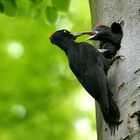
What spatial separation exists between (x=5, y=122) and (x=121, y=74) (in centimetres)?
417

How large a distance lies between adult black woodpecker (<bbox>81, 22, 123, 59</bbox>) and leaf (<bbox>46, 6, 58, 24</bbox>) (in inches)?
21.7

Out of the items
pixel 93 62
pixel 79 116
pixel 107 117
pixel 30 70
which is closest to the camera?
pixel 107 117

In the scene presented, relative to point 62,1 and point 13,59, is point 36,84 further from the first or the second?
point 62,1

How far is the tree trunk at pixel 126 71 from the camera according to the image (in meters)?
2.69

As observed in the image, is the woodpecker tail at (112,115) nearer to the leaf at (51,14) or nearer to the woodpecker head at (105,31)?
the woodpecker head at (105,31)

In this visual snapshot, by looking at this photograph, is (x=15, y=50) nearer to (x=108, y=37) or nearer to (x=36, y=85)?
(x=36, y=85)

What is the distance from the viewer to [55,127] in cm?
691

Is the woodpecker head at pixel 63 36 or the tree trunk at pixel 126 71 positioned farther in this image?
the woodpecker head at pixel 63 36

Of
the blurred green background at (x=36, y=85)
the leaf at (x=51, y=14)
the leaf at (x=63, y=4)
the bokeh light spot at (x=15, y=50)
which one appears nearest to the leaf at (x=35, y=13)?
the leaf at (x=51, y=14)

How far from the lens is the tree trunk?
269 centimetres

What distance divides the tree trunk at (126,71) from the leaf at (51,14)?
2.41 ft

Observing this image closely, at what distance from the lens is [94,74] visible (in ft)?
10.1

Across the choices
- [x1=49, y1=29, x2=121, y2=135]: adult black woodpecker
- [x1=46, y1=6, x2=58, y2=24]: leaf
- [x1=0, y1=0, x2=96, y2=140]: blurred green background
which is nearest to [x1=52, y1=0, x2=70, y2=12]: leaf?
[x1=46, y1=6, x2=58, y2=24]: leaf

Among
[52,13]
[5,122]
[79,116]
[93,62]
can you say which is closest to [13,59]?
[5,122]
